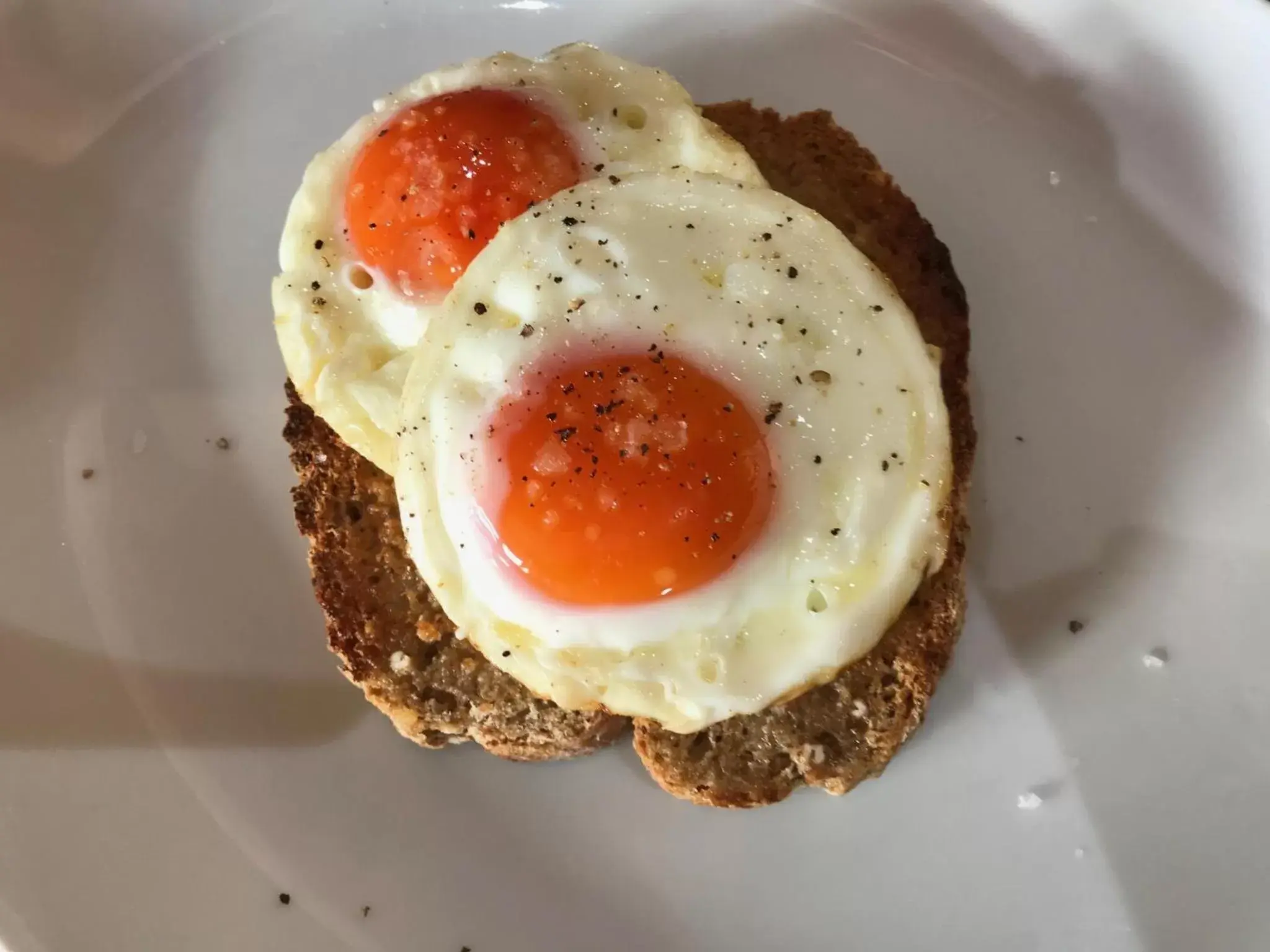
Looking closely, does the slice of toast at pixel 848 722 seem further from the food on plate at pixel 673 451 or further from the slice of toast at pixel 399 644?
the food on plate at pixel 673 451

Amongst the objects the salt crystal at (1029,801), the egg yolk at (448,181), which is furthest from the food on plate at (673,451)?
the salt crystal at (1029,801)

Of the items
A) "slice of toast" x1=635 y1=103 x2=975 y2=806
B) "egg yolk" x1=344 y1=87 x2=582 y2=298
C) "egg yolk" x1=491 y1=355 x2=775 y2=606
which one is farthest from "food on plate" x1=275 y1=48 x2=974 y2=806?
"slice of toast" x1=635 y1=103 x2=975 y2=806

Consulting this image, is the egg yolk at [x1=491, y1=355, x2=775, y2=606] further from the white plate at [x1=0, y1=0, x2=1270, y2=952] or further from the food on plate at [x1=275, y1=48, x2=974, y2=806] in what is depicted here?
the white plate at [x1=0, y1=0, x2=1270, y2=952]

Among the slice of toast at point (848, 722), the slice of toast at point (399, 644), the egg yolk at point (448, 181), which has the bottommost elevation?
the slice of toast at point (399, 644)

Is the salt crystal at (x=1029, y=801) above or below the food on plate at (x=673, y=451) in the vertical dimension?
below

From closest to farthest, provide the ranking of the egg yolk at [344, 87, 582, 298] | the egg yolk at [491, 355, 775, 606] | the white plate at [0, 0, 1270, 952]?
the egg yolk at [491, 355, 775, 606], the egg yolk at [344, 87, 582, 298], the white plate at [0, 0, 1270, 952]

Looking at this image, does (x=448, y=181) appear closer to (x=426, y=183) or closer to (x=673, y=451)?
(x=426, y=183)

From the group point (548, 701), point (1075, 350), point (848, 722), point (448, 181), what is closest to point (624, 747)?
point (548, 701)
